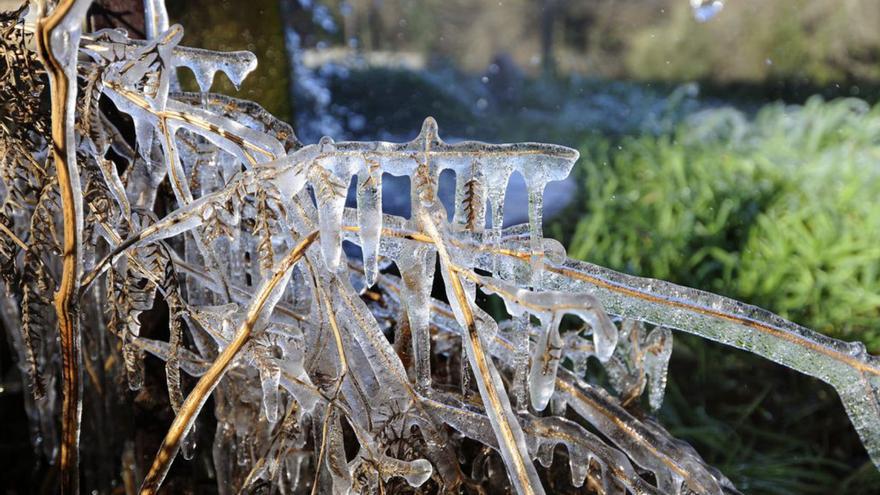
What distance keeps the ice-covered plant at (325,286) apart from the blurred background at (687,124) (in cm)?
68

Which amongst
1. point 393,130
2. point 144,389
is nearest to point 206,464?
point 144,389

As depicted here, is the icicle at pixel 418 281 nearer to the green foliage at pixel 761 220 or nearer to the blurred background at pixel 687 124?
the blurred background at pixel 687 124

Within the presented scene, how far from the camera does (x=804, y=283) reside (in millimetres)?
3051

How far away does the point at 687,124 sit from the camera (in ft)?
16.8

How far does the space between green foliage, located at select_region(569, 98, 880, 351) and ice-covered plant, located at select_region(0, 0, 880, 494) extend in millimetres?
2109

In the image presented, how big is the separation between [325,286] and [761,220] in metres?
2.77

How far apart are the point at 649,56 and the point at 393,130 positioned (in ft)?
7.23

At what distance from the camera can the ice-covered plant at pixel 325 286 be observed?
86cm

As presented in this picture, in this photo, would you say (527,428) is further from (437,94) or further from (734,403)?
(437,94)

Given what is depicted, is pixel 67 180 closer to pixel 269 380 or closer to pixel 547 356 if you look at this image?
pixel 269 380

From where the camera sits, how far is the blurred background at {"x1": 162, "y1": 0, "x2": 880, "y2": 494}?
2.70 meters

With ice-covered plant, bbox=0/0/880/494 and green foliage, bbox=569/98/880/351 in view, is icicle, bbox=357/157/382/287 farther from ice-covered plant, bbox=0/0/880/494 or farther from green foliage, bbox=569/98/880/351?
green foliage, bbox=569/98/880/351

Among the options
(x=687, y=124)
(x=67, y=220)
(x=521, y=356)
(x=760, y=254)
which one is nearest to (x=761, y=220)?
(x=760, y=254)

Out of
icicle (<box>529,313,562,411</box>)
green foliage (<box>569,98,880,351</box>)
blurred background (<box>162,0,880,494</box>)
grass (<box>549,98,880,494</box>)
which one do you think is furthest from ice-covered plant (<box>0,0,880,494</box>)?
green foliage (<box>569,98,880,351</box>)
